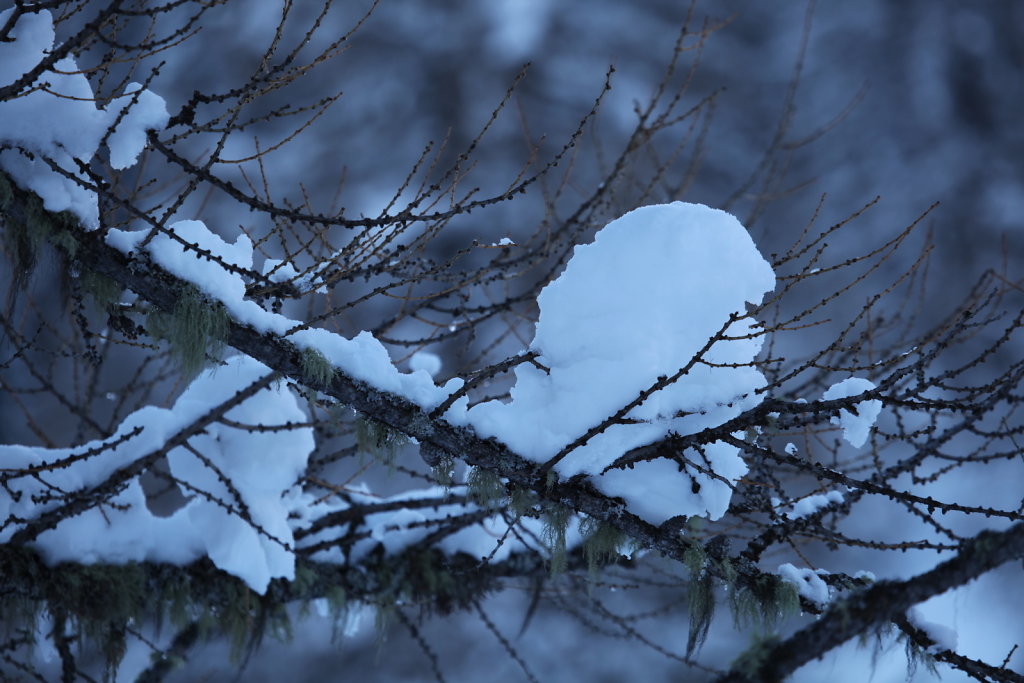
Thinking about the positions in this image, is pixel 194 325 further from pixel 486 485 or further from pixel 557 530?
pixel 557 530

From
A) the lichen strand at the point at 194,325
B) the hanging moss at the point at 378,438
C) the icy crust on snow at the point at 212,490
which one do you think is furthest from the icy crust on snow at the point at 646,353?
the icy crust on snow at the point at 212,490

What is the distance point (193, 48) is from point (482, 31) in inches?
126

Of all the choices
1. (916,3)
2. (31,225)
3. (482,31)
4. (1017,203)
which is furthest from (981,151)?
(31,225)

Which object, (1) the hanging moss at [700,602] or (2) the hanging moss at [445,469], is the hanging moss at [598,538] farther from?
(2) the hanging moss at [445,469]

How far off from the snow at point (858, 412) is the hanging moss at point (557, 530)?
85 centimetres

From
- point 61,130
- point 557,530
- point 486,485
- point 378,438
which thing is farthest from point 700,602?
point 61,130

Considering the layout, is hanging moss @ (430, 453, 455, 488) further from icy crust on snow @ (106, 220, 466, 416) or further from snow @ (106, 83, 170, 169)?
snow @ (106, 83, 170, 169)

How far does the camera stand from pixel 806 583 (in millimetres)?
2645

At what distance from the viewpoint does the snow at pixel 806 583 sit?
2621 mm

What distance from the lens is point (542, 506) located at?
8.55ft

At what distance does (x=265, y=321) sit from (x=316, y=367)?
208mm

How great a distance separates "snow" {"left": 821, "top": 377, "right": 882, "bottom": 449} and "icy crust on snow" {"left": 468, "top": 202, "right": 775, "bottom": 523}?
265 millimetres

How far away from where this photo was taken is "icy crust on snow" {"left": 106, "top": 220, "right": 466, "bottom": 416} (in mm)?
2377

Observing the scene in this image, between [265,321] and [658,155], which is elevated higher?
[658,155]
